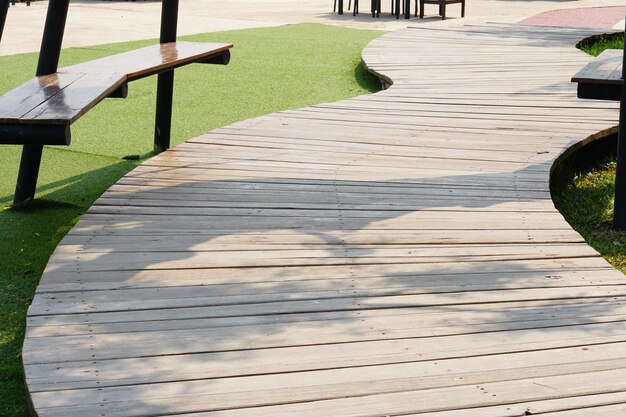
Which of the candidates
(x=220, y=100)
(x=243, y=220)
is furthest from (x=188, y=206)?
(x=220, y=100)

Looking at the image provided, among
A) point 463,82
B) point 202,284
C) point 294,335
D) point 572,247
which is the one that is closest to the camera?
point 294,335

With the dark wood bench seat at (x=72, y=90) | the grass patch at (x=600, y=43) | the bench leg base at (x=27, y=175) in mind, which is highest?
the dark wood bench seat at (x=72, y=90)

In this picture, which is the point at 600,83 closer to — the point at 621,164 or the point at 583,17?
the point at 621,164

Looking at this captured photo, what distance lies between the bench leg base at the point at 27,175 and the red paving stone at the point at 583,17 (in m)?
10.8

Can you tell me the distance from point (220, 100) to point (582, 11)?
11074 mm

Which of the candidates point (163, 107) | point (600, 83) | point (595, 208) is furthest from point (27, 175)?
point (595, 208)

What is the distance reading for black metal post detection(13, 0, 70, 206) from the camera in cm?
541

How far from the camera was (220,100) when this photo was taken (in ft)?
28.9

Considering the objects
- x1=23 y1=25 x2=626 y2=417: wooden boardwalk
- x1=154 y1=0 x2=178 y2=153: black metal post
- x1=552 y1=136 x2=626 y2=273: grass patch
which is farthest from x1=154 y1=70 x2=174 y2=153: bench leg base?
x1=552 y1=136 x2=626 y2=273: grass patch

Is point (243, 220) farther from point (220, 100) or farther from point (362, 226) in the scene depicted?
point (220, 100)

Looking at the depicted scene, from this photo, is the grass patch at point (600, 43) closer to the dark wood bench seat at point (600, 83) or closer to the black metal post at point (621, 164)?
the dark wood bench seat at point (600, 83)

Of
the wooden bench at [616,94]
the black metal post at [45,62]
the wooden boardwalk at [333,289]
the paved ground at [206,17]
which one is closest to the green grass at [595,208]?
the wooden bench at [616,94]

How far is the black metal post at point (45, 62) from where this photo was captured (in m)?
5.41

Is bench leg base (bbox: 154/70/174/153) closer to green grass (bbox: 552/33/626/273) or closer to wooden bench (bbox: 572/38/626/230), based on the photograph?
green grass (bbox: 552/33/626/273)
